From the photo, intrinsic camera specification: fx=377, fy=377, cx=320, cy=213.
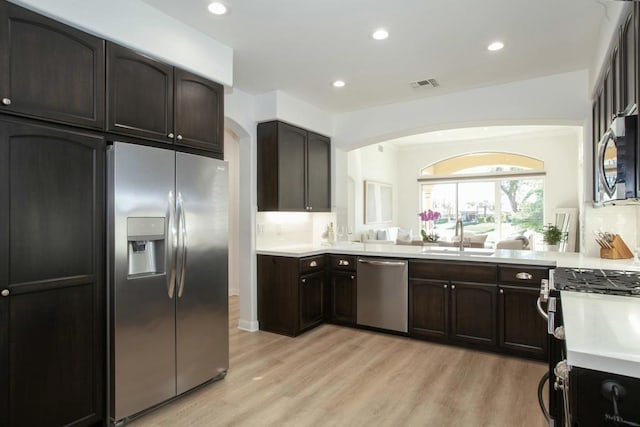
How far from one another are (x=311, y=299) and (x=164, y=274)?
6.50ft

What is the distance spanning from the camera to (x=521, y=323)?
3.30 metres

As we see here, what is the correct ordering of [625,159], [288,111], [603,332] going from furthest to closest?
[288,111] → [625,159] → [603,332]

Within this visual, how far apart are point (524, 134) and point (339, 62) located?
6712 millimetres

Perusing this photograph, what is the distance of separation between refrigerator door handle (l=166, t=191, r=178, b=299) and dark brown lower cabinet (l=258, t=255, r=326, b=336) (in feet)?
5.25

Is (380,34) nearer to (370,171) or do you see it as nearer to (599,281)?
(599,281)

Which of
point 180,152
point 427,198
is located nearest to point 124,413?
point 180,152

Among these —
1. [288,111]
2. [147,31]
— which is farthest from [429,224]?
[147,31]

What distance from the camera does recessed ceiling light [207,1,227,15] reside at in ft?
7.95

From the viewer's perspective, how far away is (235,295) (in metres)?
5.83

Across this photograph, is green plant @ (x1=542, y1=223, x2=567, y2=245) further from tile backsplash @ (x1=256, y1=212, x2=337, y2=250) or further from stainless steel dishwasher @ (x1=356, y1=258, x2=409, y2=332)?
stainless steel dishwasher @ (x1=356, y1=258, x2=409, y2=332)

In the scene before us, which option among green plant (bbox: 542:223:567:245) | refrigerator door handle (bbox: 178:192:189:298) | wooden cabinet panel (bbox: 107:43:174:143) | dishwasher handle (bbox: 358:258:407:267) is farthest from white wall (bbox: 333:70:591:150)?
green plant (bbox: 542:223:567:245)

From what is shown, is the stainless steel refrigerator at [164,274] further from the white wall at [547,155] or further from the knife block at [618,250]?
the white wall at [547,155]

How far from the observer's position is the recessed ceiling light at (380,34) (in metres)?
2.79

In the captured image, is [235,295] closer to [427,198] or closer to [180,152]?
[180,152]
